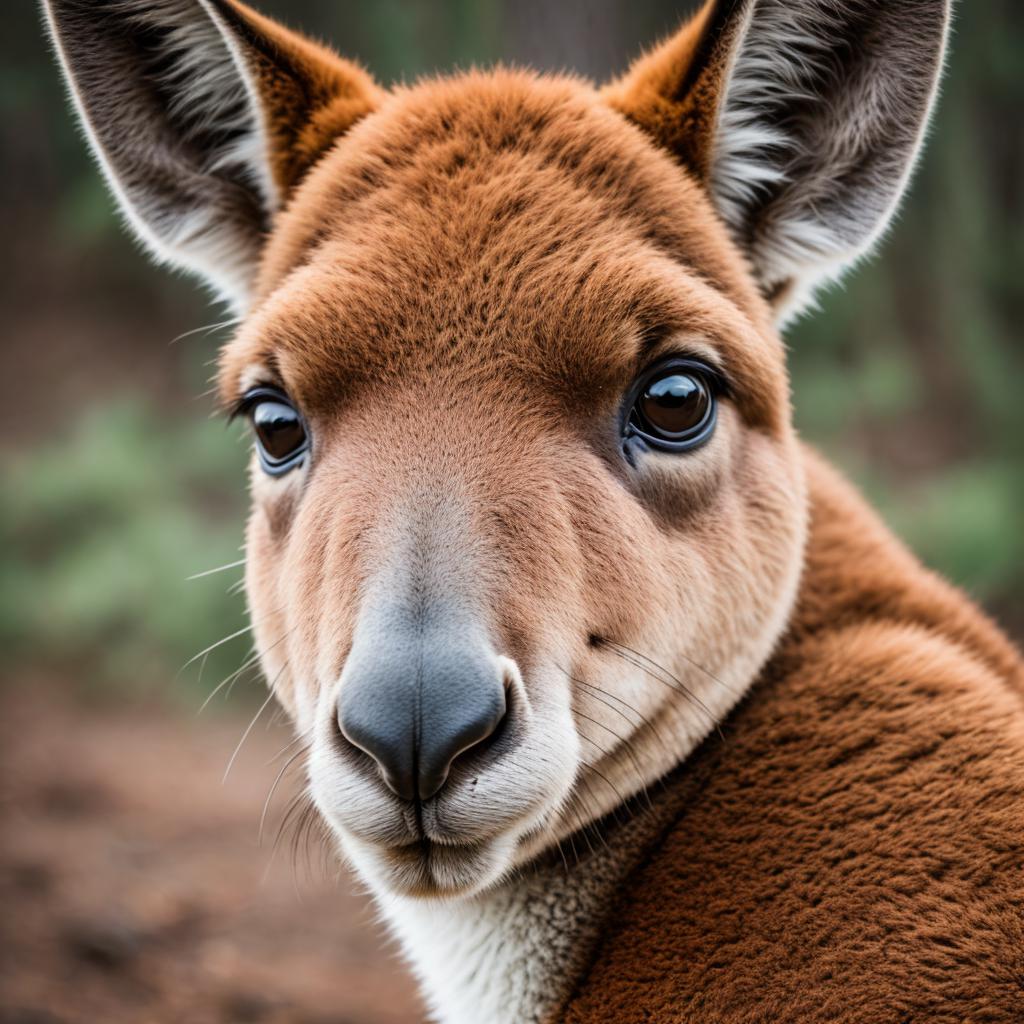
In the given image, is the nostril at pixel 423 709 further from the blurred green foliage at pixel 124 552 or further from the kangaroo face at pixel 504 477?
the blurred green foliage at pixel 124 552

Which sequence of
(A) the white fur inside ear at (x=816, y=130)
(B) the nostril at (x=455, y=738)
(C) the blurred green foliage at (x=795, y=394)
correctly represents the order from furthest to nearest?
(C) the blurred green foliage at (x=795, y=394)
(A) the white fur inside ear at (x=816, y=130)
(B) the nostril at (x=455, y=738)

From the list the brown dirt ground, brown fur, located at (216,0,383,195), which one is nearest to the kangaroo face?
brown fur, located at (216,0,383,195)

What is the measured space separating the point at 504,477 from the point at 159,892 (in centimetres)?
591

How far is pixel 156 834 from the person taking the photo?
8562 mm

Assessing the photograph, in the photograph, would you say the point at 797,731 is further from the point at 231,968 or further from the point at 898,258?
the point at 898,258

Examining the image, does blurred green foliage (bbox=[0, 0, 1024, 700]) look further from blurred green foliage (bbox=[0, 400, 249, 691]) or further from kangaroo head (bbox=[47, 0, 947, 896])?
kangaroo head (bbox=[47, 0, 947, 896])

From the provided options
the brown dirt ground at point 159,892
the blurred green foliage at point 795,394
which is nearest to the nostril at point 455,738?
the brown dirt ground at point 159,892

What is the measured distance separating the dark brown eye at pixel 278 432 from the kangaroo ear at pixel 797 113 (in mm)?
1573

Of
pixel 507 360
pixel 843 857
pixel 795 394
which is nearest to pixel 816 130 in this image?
pixel 507 360

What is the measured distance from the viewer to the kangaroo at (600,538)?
2676mm

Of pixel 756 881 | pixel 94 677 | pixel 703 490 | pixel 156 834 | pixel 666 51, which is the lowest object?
pixel 94 677

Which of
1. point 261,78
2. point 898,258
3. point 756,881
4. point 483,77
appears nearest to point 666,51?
point 483,77

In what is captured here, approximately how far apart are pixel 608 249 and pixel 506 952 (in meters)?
2.19

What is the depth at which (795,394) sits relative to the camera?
11.2m
